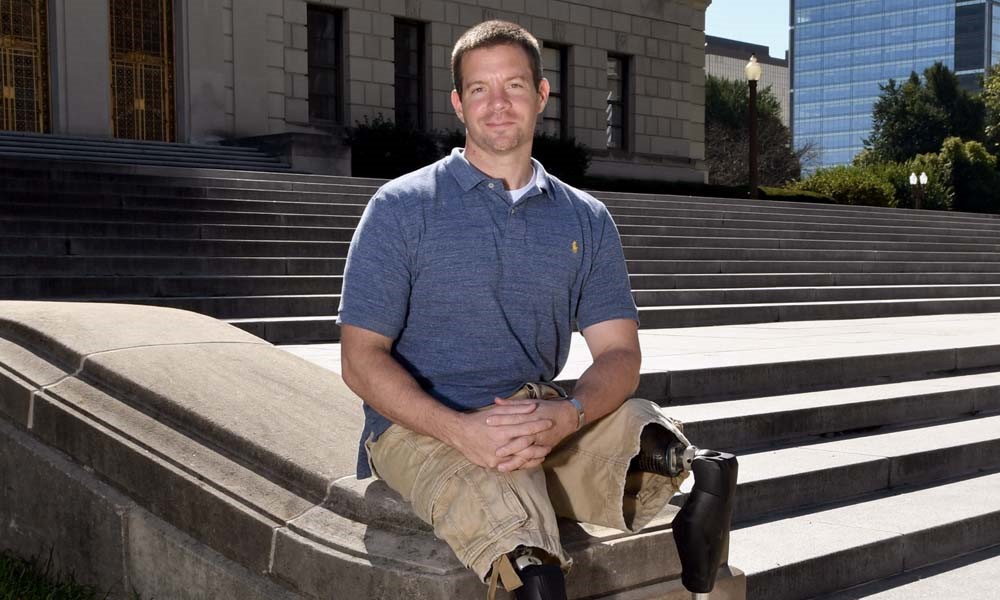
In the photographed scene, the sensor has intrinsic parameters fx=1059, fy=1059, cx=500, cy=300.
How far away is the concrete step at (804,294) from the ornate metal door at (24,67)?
12340 millimetres

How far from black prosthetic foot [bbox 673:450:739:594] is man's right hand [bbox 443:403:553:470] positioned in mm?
390

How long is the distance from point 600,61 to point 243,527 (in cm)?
2519

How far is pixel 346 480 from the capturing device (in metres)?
3.12

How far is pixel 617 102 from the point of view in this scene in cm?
2802

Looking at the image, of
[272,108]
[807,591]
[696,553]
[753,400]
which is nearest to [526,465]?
[696,553]

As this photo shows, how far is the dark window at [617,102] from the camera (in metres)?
27.8

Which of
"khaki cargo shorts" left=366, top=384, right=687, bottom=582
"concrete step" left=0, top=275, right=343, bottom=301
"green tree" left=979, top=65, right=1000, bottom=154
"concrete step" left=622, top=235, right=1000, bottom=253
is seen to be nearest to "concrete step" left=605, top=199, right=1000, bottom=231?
"concrete step" left=622, top=235, right=1000, bottom=253

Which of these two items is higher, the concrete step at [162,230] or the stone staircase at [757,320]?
the concrete step at [162,230]

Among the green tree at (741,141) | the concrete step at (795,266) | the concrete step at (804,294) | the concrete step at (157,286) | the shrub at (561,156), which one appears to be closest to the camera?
the concrete step at (157,286)

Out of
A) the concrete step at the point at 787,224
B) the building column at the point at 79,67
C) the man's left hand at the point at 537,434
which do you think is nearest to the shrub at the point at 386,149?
the building column at the point at 79,67

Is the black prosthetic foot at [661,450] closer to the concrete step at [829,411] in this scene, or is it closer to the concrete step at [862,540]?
the concrete step at [862,540]

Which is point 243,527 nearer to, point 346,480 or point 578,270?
point 346,480

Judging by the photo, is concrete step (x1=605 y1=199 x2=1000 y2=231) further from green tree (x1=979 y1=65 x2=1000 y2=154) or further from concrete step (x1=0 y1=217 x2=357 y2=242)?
green tree (x1=979 y1=65 x2=1000 y2=154)

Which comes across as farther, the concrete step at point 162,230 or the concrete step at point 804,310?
the concrete step at point 804,310
